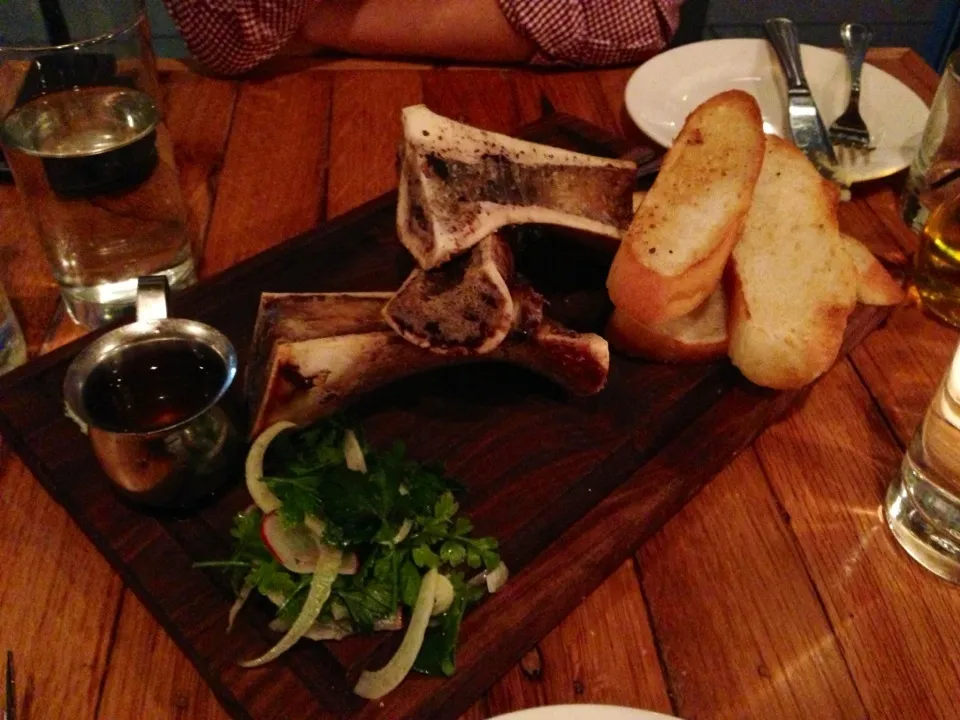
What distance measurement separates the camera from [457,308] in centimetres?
97

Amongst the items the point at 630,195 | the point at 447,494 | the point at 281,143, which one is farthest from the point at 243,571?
the point at 281,143

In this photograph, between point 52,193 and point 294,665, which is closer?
Answer: point 294,665

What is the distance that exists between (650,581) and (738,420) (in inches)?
9.4

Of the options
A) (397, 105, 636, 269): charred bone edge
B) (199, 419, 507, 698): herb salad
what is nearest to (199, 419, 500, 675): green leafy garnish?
(199, 419, 507, 698): herb salad

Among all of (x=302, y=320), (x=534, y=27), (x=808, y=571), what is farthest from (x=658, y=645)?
(x=534, y=27)

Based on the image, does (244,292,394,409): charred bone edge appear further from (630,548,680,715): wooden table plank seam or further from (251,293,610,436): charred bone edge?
(630,548,680,715): wooden table plank seam

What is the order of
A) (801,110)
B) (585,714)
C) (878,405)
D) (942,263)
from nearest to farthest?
(585,714) < (878,405) < (942,263) < (801,110)

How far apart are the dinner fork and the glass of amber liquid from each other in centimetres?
29

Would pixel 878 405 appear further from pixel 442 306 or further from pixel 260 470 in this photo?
pixel 260 470

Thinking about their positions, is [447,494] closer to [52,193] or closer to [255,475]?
[255,475]

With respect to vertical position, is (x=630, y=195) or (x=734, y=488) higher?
(x=630, y=195)

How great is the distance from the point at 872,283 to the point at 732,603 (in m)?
A: 0.53

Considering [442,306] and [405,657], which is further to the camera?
[442,306]

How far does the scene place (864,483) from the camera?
1.02 metres
